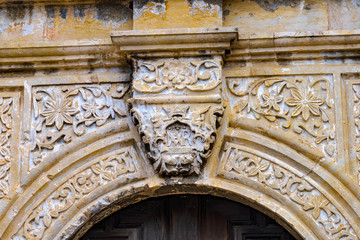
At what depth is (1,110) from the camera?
15.3 ft

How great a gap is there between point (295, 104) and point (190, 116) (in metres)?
0.59

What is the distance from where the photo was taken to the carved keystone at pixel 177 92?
14.3 feet

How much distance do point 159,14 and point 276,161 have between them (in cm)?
107

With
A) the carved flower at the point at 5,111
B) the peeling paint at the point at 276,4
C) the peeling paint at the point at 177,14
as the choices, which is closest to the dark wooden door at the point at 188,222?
the carved flower at the point at 5,111

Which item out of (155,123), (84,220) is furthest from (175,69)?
(84,220)

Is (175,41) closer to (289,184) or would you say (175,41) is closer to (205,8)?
(205,8)

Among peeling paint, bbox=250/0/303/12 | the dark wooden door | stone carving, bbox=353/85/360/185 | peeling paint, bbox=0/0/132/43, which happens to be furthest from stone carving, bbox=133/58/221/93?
stone carving, bbox=353/85/360/185

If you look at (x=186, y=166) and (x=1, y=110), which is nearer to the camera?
(x=186, y=166)

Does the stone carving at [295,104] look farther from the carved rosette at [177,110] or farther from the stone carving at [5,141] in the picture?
the stone carving at [5,141]

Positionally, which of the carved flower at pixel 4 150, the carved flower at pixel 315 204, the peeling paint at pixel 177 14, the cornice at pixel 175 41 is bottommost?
the carved flower at pixel 315 204

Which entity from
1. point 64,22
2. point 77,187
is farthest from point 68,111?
point 64,22

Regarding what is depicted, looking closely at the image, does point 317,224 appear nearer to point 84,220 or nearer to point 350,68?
point 350,68

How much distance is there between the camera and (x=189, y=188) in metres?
4.46

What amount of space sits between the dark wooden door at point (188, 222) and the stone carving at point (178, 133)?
0.32 metres
